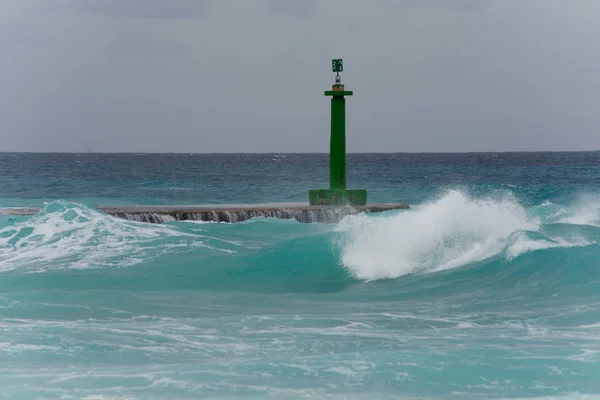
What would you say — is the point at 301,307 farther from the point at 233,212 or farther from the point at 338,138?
the point at 338,138

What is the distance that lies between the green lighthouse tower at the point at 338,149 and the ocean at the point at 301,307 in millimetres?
2062

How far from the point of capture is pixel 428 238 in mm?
14656

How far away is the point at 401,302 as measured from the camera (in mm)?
11164

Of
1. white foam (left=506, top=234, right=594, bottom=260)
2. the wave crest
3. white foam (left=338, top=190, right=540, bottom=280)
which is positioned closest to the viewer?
white foam (left=506, top=234, right=594, bottom=260)

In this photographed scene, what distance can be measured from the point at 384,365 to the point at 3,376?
3.10 m

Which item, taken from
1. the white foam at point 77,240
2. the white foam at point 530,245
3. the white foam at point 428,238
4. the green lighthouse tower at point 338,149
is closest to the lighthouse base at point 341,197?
the green lighthouse tower at point 338,149

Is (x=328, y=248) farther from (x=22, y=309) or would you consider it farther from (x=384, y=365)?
(x=384, y=365)

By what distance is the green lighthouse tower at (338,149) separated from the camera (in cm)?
1998

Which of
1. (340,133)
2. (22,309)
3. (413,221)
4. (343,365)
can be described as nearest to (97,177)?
(340,133)

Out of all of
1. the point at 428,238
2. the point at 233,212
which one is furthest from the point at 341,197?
the point at 428,238

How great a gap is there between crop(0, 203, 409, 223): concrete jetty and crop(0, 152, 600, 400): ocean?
451mm

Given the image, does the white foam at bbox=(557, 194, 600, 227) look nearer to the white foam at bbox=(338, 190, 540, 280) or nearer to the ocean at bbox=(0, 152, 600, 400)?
the ocean at bbox=(0, 152, 600, 400)

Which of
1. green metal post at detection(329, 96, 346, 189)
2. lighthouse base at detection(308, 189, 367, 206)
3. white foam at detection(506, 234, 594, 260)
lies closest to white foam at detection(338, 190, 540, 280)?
white foam at detection(506, 234, 594, 260)

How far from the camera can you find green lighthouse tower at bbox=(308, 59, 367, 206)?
19984 millimetres
